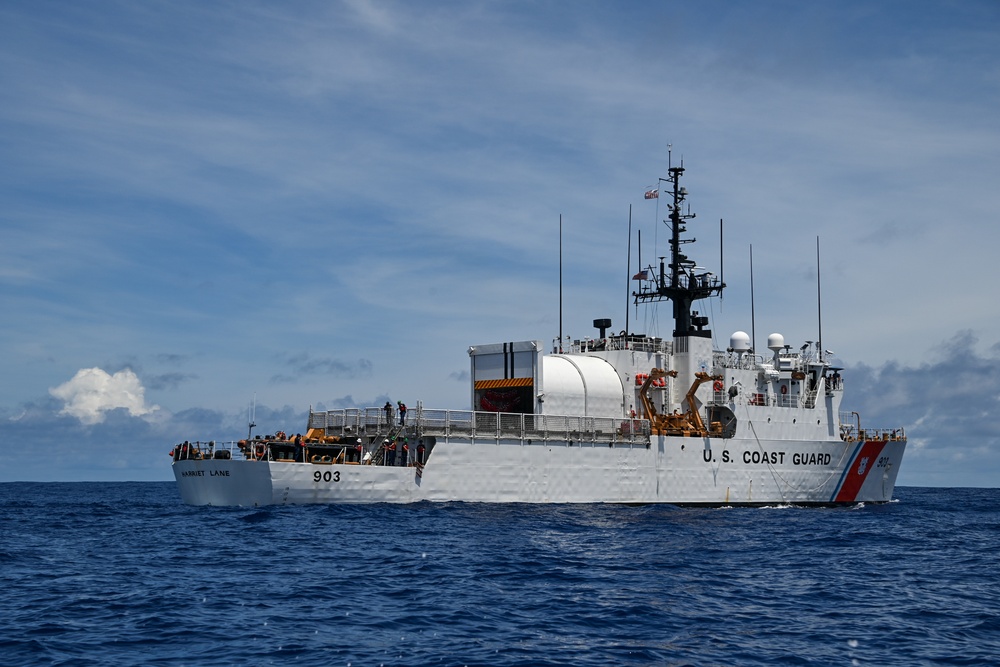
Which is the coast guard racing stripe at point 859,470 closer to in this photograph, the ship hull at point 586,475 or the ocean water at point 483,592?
the ship hull at point 586,475

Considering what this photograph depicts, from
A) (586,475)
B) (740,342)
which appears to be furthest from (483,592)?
(740,342)

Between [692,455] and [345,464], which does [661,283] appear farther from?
[345,464]

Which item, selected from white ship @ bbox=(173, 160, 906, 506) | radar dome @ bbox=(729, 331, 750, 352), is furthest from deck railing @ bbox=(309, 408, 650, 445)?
radar dome @ bbox=(729, 331, 750, 352)

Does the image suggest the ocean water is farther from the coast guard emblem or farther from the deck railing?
the coast guard emblem

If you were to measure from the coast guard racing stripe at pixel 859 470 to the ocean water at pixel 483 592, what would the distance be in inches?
641

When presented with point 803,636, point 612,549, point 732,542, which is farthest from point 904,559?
point 803,636

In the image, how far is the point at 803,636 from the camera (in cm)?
1866

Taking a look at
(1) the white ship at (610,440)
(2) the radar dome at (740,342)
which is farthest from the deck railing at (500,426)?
(2) the radar dome at (740,342)

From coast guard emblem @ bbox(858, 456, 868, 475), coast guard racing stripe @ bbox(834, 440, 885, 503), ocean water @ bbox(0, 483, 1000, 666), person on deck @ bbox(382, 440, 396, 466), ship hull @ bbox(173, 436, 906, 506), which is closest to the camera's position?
ocean water @ bbox(0, 483, 1000, 666)

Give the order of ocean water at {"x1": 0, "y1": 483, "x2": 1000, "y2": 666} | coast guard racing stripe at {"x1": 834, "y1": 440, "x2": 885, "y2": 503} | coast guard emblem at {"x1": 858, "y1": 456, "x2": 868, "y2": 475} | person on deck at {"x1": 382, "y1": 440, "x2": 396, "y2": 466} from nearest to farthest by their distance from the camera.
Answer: ocean water at {"x1": 0, "y1": 483, "x2": 1000, "y2": 666} → person on deck at {"x1": 382, "y1": 440, "x2": 396, "y2": 466} → coast guard racing stripe at {"x1": 834, "y1": 440, "x2": 885, "y2": 503} → coast guard emblem at {"x1": 858, "y1": 456, "x2": 868, "y2": 475}

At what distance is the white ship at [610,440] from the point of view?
4162 centimetres

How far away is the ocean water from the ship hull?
218 cm

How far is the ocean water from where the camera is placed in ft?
56.5

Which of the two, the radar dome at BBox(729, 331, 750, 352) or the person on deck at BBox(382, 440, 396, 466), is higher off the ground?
the radar dome at BBox(729, 331, 750, 352)
